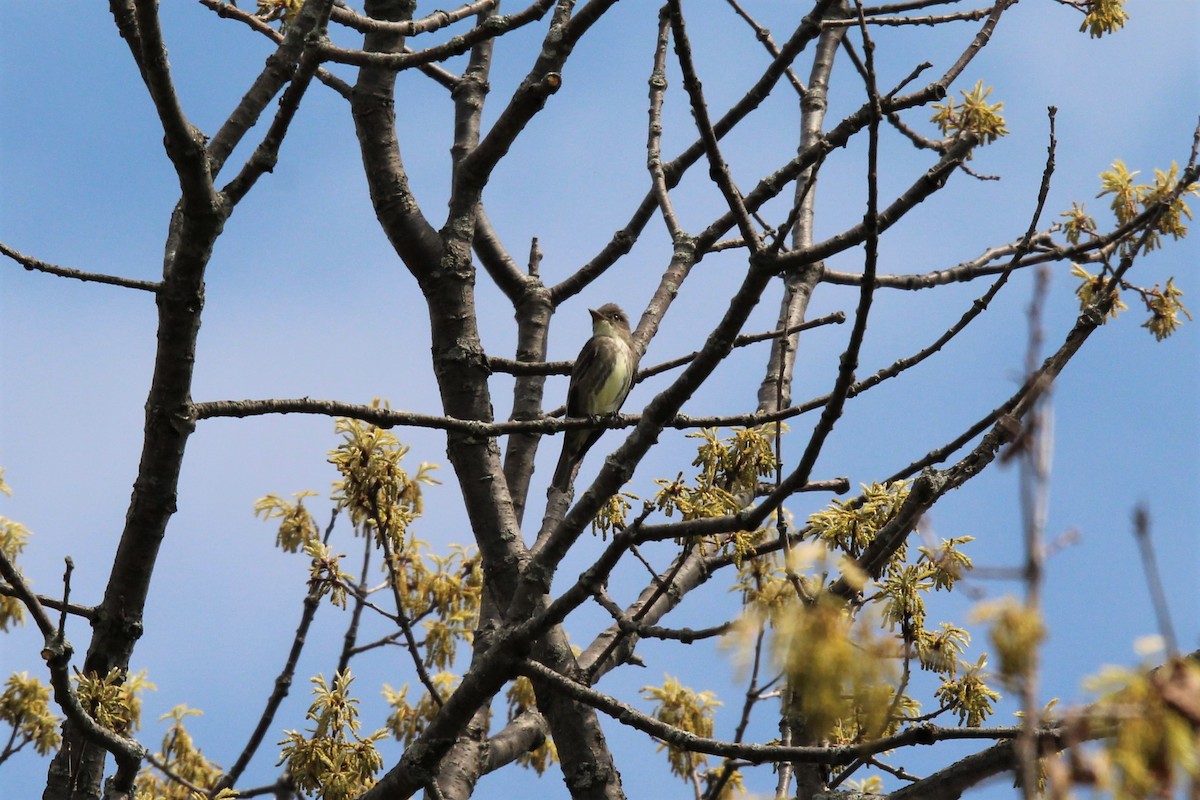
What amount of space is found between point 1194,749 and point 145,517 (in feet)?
13.0

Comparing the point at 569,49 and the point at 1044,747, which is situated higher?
the point at 569,49

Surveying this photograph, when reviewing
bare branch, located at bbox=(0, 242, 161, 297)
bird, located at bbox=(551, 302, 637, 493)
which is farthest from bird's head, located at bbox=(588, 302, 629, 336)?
bare branch, located at bbox=(0, 242, 161, 297)

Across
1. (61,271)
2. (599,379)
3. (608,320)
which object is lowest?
(61,271)

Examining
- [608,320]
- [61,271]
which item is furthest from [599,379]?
[61,271]

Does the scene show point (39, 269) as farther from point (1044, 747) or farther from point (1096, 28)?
point (1096, 28)

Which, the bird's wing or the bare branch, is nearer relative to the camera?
the bare branch

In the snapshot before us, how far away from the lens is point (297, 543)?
26.0ft

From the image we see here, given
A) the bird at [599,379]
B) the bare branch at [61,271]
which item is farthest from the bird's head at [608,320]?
the bare branch at [61,271]

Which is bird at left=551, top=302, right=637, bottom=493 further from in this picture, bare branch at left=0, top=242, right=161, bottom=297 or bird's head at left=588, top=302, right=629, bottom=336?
bare branch at left=0, top=242, right=161, bottom=297

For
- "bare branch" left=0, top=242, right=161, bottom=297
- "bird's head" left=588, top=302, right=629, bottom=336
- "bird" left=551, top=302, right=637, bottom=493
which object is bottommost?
"bare branch" left=0, top=242, right=161, bottom=297

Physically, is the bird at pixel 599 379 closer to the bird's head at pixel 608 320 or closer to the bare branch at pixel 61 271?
the bird's head at pixel 608 320

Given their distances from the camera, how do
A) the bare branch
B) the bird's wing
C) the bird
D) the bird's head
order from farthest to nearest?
1. the bird's head
2. the bird's wing
3. the bird
4. the bare branch

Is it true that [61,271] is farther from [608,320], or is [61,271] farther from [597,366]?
[608,320]

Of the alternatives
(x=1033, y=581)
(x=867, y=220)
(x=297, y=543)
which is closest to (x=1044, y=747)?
(x=867, y=220)
